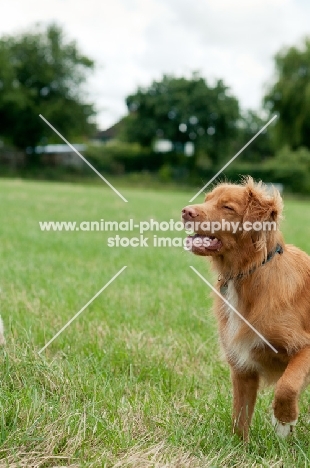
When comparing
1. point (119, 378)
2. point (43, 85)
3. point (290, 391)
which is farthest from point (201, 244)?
point (43, 85)

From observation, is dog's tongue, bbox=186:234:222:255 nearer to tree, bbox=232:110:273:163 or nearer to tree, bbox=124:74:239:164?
tree, bbox=124:74:239:164

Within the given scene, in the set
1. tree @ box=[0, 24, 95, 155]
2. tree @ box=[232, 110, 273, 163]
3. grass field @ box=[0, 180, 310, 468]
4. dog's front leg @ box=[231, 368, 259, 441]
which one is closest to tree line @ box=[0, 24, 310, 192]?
tree @ box=[0, 24, 95, 155]

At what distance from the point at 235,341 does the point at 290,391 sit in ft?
1.50

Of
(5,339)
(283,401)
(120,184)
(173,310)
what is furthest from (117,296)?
(120,184)

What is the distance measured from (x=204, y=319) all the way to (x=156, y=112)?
44.4m

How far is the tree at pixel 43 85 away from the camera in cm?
5019

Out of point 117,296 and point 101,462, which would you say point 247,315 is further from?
point 117,296

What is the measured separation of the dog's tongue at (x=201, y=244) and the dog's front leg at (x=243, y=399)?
775mm

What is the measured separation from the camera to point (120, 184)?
148ft

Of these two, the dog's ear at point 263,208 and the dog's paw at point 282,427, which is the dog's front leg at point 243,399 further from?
the dog's ear at point 263,208

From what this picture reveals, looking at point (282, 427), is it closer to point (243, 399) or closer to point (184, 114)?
point (243, 399)

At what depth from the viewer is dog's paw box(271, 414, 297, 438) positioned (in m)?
3.11

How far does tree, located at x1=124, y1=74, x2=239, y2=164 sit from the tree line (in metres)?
0.08

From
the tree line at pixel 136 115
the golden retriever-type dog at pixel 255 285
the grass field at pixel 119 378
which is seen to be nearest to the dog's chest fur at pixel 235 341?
the golden retriever-type dog at pixel 255 285
